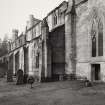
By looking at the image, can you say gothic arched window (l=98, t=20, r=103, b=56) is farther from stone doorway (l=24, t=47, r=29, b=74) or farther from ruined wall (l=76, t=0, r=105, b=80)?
stone doorway (l=24, t=47, r=29, b=74)

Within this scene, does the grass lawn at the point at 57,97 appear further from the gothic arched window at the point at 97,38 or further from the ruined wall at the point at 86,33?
the gothic arched window at the point at 97,38

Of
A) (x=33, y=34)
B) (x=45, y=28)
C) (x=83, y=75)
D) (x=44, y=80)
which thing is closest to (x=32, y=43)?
(x=33, y=34)

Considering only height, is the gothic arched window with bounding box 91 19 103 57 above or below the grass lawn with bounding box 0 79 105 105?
above

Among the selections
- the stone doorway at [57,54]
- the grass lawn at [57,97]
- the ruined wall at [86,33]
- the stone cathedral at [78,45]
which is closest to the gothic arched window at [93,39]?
the stone cathedral at [78,45]

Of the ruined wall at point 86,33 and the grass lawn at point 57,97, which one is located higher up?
the ruined wall at point 86,33

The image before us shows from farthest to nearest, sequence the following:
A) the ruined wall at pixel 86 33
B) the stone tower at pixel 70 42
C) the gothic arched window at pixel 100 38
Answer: the stone tower at pixel 70 42 < the ruined wall at pixel 86 33 < the gothic arched window at pixel 100 38

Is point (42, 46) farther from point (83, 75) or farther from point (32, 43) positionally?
point (32, 43)

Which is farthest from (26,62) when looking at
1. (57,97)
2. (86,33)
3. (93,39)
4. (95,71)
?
(57,97)

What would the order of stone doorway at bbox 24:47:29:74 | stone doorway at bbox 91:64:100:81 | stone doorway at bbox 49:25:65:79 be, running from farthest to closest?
stone doorway at bbox 24:47:29:74 → stone doorway at bbox 49:25:65:79 → stone doorway at bbox 91:64:100:81

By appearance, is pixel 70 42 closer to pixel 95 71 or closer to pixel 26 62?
pixel 95 71

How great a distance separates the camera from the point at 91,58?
1517cm

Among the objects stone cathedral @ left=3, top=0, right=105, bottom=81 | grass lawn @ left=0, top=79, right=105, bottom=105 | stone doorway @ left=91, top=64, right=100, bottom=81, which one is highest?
stone cathedral @ left=3, top=0, right=105, bottom=81

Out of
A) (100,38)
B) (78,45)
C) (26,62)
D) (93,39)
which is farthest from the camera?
(26,62)

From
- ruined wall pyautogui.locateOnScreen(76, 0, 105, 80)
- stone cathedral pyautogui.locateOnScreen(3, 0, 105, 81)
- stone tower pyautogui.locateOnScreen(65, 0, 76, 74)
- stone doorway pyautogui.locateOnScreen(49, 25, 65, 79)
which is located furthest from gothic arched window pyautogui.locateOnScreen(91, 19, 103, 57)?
stone doorway pyautogui.locateOnScreen(49, 25, 65, 79)
